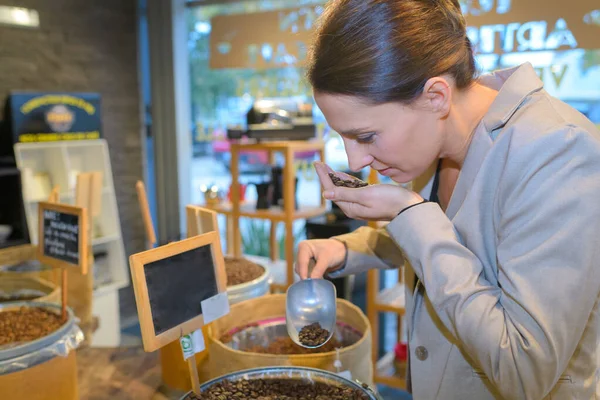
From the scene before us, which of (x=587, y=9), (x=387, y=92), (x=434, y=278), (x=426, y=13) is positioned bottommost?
(x=434, y=278)

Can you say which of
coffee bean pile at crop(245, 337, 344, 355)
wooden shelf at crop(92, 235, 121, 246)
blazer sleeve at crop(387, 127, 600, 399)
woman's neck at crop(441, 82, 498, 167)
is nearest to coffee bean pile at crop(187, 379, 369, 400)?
coffee bean pile at crop(245, 337, 344, 355)

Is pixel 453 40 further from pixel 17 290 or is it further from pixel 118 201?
pixel 118 201

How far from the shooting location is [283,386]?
3.49 ft

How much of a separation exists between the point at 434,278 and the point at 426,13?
0.46 meters

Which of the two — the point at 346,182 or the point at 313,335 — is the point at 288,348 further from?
the point at 346,182

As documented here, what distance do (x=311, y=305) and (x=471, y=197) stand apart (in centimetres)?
49

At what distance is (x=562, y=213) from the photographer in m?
0.74

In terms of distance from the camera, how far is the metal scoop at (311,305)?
1.22 metres

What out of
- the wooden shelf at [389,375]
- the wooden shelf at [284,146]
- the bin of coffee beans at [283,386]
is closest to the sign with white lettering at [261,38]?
the wooden shelf at [284,146]

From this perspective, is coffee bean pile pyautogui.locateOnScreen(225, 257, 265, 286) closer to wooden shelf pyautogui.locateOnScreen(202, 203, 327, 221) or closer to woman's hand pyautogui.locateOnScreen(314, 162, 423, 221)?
woman's hand pyautogui.locateOnScreen(314, 162, 423, 221)

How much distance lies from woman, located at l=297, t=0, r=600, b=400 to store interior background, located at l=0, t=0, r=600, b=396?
2.27 metres

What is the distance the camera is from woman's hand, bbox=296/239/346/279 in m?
1.24

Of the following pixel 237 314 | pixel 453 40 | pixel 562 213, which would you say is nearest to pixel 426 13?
pixel 453 40

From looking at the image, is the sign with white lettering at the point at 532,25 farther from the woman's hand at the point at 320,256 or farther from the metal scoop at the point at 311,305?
the metal scoop at the point at 311,305
